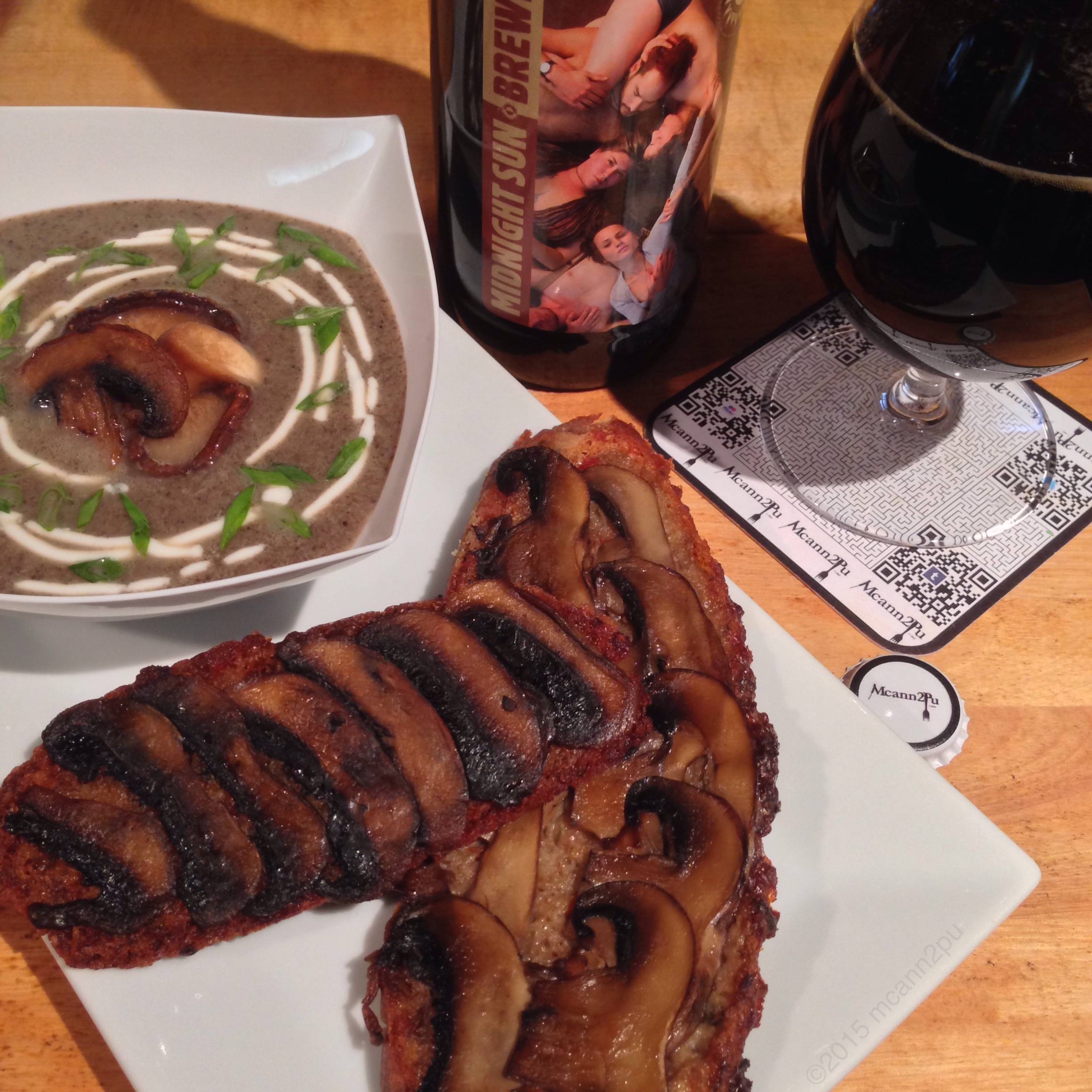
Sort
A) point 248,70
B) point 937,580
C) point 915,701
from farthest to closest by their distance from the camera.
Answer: point 248,70
point 937,580
point 915,701

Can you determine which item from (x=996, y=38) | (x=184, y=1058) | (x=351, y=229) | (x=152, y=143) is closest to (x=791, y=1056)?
(x=184, y=1058)

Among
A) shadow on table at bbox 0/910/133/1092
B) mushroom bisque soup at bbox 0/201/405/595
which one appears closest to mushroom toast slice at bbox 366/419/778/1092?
mushroom bisque soup at bbox 0/201/405/595

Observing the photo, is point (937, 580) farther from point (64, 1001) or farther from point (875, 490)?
point (64, 1001)

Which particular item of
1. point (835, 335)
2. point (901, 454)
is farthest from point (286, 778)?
point (835, 335)

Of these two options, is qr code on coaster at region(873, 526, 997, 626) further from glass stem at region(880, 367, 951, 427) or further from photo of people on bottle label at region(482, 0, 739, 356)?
photo of people on bottle label at region(482, 0, 739, 356)

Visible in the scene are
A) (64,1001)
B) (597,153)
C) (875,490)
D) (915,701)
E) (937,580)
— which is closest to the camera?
(64,1001)

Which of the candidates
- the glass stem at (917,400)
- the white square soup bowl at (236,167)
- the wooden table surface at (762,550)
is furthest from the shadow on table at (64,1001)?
the glass stem at (917,400)
